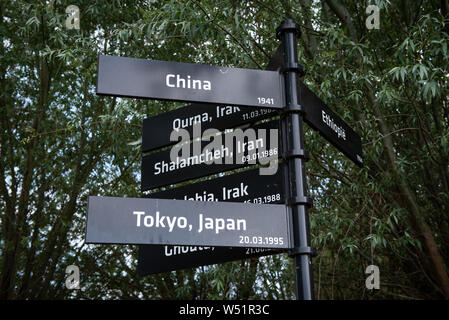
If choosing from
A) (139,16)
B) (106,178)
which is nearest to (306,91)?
(139,16)

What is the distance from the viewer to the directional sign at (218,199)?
119 inches

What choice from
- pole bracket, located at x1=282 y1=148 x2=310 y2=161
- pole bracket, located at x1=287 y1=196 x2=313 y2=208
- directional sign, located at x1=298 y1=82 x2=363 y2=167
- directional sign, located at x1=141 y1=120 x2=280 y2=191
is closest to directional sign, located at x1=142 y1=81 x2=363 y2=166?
directional sign, located at x1=298 y1=82 x2=363 y2=167

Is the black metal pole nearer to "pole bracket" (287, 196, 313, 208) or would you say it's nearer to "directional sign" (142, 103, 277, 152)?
"pole bracket" (287, 196, 313, 208)

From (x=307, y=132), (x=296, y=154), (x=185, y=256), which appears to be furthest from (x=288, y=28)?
(x=307, y=132)

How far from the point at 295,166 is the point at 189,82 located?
0.71 m

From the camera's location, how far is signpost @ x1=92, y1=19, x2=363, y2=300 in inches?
103

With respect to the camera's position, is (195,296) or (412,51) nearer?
(412,51)

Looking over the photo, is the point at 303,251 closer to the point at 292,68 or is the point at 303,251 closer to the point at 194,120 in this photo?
the point at 292,68

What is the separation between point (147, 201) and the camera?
105 inches

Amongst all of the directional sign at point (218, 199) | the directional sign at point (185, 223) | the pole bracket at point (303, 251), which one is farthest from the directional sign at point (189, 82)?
the pole bracket at point (303, 251)

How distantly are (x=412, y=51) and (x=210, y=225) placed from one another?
2.91 m

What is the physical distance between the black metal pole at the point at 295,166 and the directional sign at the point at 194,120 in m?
0.30
